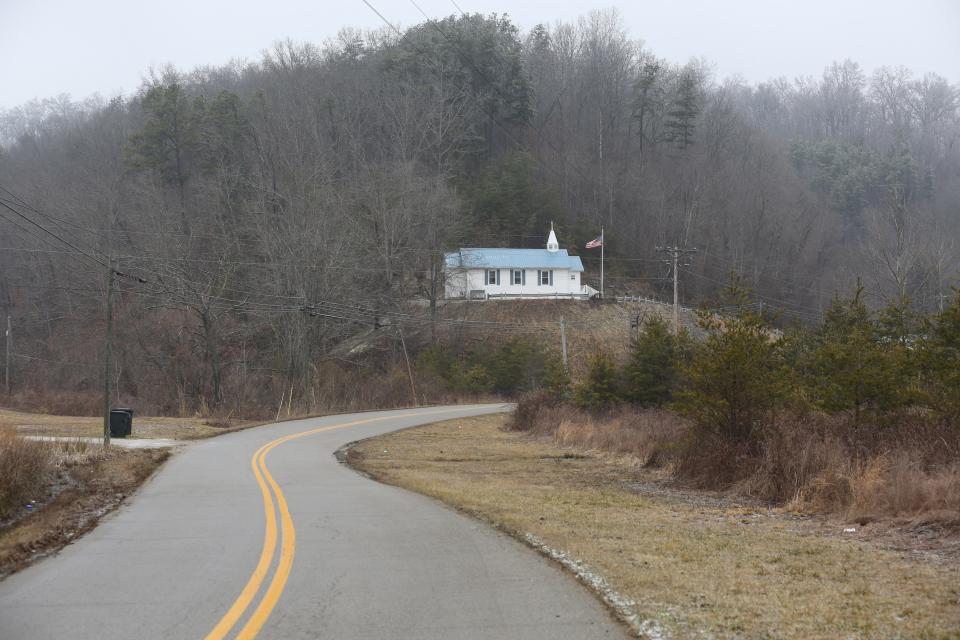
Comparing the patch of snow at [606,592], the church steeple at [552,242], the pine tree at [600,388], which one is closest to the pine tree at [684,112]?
the church steeple at [552,242]

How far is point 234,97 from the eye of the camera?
74750 millimetres

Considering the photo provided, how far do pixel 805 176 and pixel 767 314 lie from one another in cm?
9345

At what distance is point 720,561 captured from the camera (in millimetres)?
8094

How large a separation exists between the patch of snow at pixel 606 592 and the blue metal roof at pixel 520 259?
6236cm

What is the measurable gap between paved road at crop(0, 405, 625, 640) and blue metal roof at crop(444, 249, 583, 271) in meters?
58.3

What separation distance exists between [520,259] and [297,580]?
66.3 m

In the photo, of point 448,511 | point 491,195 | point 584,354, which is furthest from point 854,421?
point 491,195

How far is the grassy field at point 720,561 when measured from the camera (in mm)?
5910

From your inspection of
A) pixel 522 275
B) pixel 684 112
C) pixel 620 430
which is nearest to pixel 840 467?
pixel 620 430

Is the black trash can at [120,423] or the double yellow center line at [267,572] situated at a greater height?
the black trash can at [120,423]

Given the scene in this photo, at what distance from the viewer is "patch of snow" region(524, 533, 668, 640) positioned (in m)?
5.81

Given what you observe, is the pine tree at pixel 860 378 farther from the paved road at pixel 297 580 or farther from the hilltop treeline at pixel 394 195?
the hilltop treeline at pixel 394 195

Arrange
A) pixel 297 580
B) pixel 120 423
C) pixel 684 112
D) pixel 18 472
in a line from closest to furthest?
pixel 297 580 < pixel 18 472 < pixel 120 423 < pixel 684 112

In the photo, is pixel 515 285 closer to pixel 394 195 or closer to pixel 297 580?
pixel 394 195
